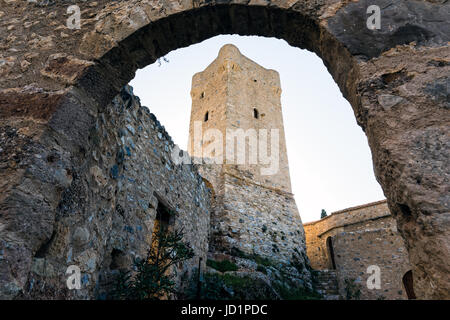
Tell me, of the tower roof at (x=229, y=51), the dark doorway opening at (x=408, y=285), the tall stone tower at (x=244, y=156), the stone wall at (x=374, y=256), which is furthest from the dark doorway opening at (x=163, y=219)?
the tower roof at (x=229, y=51)

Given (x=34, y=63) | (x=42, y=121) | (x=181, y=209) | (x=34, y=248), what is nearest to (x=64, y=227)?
(x=34, y=248)

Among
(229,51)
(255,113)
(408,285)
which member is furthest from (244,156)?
(408,285)

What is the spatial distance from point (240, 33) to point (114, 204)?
69.6 inches

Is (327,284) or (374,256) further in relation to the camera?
(374,256)

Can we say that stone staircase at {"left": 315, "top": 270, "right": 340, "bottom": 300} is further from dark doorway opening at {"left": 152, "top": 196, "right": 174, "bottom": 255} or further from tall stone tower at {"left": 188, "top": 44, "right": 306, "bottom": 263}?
dark doorway opening at {"left": 152, "top": 196, "right": 174, "bottom": 255}

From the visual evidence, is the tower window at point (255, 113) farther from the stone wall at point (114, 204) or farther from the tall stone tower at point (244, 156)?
the stone wall at point (114, 204)

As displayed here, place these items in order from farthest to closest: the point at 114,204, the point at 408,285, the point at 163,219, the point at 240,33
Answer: the point at 408,285, the point at 163,219, the point at 114,204, the point at 240,33

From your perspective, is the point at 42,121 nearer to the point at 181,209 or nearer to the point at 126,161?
the point at 126,161

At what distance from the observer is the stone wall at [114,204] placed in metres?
1.70

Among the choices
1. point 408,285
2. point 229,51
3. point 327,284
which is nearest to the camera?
point 408,285

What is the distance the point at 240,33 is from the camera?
7.38 feet

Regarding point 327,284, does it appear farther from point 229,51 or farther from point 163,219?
point 229,51
